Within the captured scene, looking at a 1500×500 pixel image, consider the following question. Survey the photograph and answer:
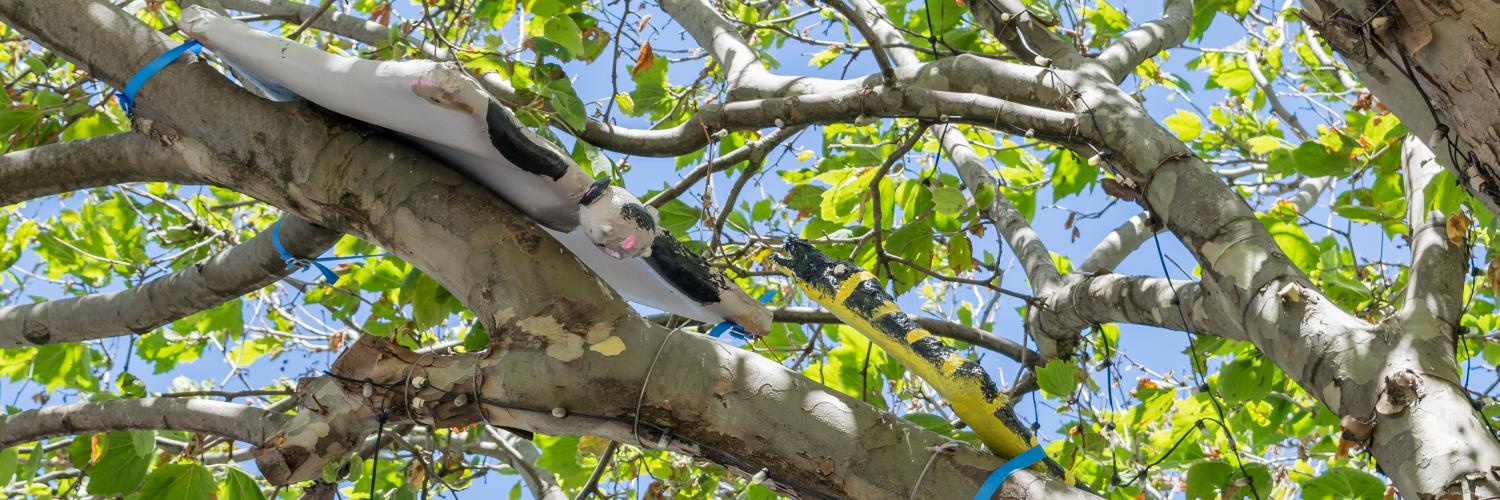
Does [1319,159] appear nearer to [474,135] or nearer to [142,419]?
[474,135]

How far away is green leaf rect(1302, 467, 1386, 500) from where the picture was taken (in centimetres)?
233

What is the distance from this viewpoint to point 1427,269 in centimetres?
184

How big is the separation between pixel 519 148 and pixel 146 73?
73 cm

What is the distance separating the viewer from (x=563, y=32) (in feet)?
8.85

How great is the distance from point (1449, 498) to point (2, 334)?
9.55ft

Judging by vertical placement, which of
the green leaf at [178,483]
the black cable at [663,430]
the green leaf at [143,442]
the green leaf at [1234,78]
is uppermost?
the green leaf at [1234,78]

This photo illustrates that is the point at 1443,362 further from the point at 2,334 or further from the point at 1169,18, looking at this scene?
the point at 2,334

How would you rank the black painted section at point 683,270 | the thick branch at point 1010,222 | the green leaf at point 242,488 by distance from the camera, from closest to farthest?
the black painted section at point 683,270 → the green leaf at point 242,488 → the thick branch at point 1010,222

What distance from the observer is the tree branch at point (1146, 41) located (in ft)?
9.62

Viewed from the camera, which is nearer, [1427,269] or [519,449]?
[1427,269]

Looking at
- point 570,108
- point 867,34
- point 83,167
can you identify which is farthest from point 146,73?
point 867,34

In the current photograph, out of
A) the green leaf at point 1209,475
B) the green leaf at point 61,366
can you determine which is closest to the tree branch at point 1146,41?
the green leaf at point 1209,475

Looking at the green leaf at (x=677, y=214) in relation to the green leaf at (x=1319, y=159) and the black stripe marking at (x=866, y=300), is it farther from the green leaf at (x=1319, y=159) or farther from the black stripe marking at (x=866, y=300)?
the green leaf at (x=1319, y=159)

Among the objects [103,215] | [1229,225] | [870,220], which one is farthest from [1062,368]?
[103,215]
